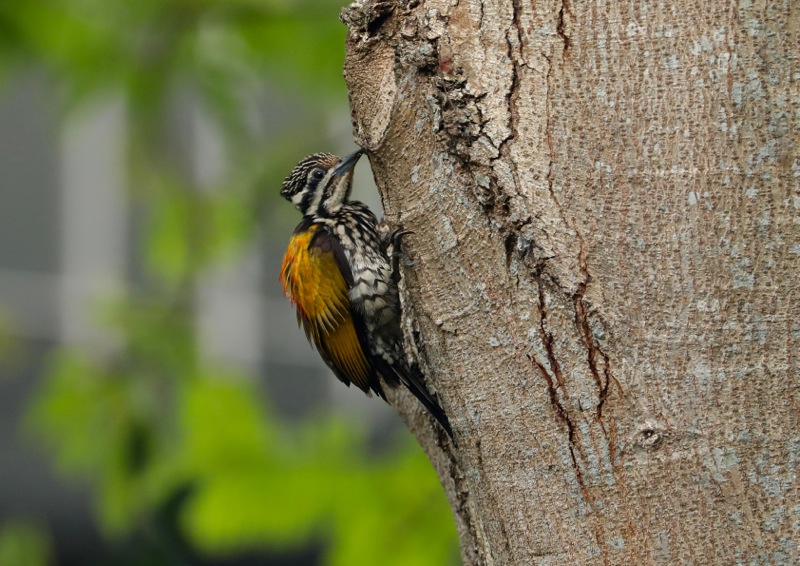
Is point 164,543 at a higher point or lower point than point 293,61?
lower

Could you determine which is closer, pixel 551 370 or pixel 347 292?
pixel 551 370

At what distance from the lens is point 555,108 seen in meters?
2.31

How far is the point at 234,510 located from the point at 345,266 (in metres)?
1.43

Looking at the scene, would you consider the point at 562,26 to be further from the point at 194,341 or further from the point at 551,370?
the point at 194,341

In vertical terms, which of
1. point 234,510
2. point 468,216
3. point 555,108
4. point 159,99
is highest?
point 159,99

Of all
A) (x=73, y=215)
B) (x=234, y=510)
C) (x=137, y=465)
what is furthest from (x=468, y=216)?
(x=73, y=215)

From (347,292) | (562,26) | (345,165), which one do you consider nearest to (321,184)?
(345,165)

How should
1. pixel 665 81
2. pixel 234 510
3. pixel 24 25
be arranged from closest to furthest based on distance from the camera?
pixel 665 81, pixel 234 510, pixel 24 25

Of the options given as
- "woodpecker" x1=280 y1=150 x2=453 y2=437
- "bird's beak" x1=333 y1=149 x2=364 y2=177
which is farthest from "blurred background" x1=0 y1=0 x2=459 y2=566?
"bird's beak" x1=333 y1=149 x2=364 y2=177

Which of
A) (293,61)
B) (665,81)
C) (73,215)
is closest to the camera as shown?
(665,81)

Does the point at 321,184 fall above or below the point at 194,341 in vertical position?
above

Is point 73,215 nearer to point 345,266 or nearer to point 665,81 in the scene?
point 345,266

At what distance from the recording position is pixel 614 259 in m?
2.26

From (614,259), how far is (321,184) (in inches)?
89.0
